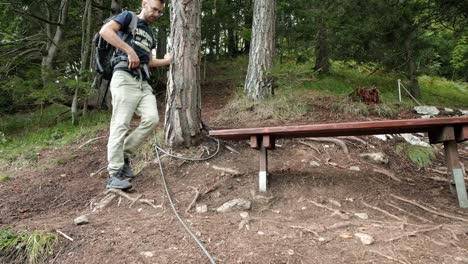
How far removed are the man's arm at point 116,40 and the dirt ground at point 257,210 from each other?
134 centimetres

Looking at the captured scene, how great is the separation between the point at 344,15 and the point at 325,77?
7.05ft

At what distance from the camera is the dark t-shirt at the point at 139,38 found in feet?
12.2

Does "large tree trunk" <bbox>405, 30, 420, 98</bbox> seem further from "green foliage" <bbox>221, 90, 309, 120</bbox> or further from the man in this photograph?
the man

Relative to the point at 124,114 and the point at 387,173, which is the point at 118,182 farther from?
the point at 387,173

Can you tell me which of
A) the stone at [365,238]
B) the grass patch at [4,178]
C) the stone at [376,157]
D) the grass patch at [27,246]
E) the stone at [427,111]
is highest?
the stone at [427,111]

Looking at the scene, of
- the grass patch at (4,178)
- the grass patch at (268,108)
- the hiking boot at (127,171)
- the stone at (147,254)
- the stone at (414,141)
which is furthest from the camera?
the grass patch at (268,108)

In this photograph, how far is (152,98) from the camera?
4055 mm

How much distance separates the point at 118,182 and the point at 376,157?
3.20 metres

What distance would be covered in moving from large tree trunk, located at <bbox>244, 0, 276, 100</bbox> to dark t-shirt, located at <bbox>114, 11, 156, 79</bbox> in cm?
361

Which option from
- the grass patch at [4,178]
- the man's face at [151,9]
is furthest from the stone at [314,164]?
the grass patch at [4,178]

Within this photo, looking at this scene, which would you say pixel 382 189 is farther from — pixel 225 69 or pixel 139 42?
pixel 225 69

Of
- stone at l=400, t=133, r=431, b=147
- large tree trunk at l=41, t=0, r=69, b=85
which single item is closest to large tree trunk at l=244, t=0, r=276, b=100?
stone at l=400, t=133, r=431, b=147

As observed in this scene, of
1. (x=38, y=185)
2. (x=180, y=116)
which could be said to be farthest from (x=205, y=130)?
(x=38, y=185)

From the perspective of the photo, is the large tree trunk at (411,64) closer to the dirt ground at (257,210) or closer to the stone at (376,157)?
the dirt ground at (257,210)
